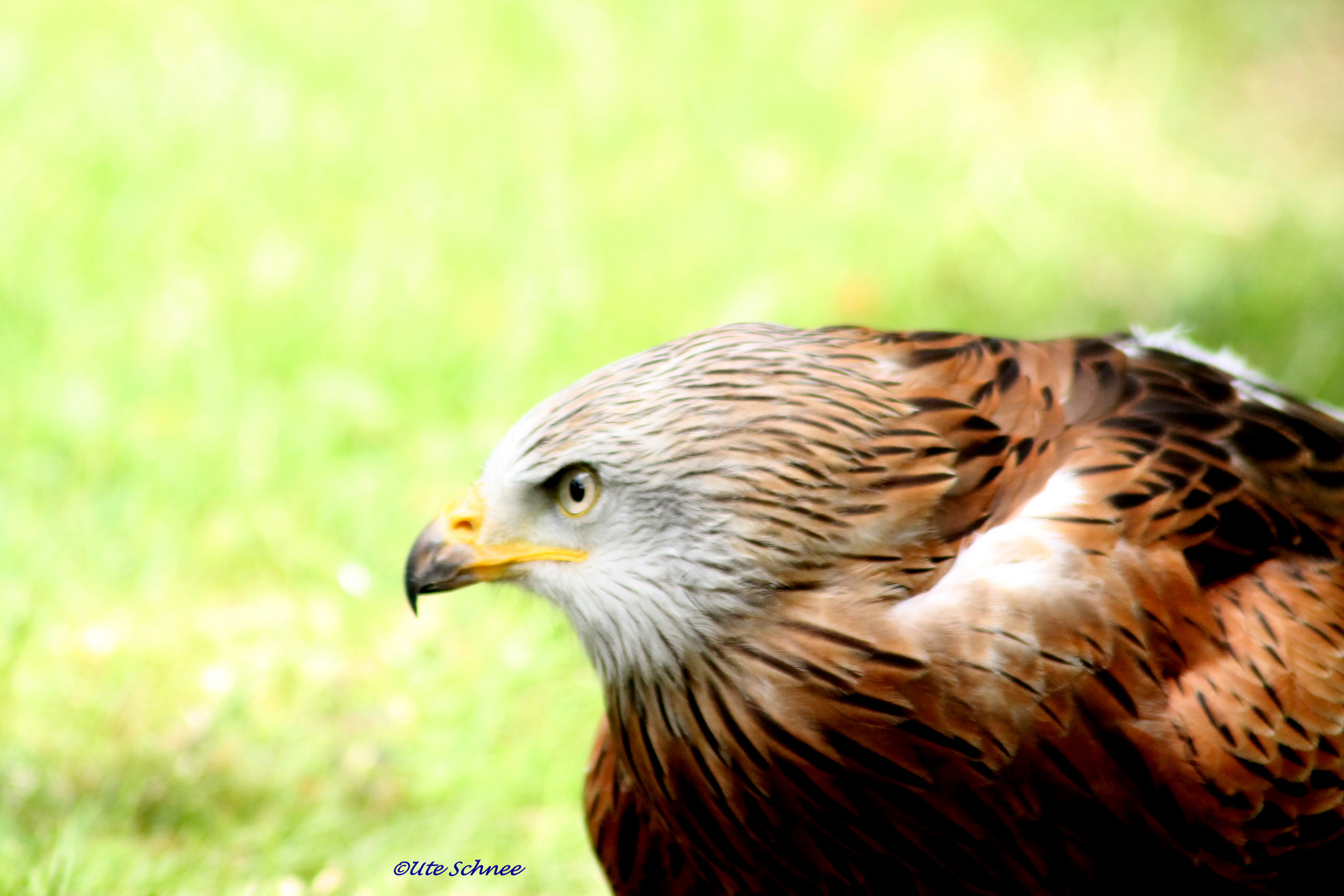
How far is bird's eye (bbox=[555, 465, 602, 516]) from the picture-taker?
283cm

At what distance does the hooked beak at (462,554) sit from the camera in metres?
2.93

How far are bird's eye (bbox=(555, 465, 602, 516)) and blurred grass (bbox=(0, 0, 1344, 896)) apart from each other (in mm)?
1630

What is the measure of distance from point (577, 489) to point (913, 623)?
0.69 meters

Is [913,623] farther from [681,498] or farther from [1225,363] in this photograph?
[1225,363]

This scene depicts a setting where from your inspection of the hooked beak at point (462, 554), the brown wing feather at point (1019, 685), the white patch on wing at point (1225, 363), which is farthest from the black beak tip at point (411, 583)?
the white patch on wing at point (1225, 363)

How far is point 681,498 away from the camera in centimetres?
275

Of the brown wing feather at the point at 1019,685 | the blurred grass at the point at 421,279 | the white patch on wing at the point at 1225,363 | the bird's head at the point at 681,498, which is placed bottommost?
the brown wing feather at the point at 1019,685

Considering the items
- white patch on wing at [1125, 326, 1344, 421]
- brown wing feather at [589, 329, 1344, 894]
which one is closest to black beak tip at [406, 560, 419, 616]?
brown wing feather at [589, 329, 1344, 894]

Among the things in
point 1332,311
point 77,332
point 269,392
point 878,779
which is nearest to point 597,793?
point 878,779

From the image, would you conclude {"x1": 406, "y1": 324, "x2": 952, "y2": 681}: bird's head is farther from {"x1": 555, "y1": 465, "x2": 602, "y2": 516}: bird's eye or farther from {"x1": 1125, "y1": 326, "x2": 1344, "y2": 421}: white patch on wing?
{"x1": 1125, "y1": 326, "x2": 1344, "y2": 421}: white patch on wing

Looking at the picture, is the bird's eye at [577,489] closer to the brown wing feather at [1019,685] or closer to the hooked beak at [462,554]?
the hooked beak at [462,554]

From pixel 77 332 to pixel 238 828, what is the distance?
8.03ft

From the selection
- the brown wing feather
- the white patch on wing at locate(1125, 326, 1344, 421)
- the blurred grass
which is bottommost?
the brown wing feather

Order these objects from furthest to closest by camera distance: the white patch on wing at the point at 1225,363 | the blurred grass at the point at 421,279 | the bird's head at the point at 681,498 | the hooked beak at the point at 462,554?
the blurred grass at the point at 421,279
the white patch on wing at the point at 1225,363
the hooked beak at the point at 462,554
the bird's head at the point at 681,498
